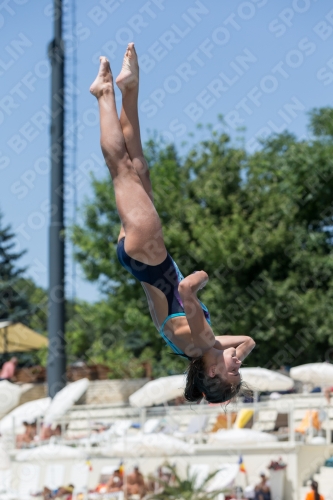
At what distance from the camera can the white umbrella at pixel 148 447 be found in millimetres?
13469

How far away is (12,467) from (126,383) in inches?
329

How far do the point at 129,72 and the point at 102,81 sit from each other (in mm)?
215

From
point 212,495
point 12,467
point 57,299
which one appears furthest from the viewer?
point 57,299

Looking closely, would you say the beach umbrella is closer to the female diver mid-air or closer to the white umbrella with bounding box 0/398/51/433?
the white umbrella with bounding box 0/398/51/433

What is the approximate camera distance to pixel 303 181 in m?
24.9

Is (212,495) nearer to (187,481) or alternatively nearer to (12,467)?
(187,481)

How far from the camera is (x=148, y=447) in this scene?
1359 cm

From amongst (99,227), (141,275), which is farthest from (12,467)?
(141,275)

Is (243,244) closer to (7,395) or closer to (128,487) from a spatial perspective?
(7,395)

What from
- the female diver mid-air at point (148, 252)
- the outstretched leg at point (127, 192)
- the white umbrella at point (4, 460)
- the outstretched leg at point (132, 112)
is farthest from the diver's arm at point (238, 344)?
the white umbrella at point (4, 460)

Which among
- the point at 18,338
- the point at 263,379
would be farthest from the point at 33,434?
the point at 18,338

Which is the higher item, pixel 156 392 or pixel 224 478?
pixel 156 392

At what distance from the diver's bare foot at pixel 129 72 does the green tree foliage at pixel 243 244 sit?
16.9 m

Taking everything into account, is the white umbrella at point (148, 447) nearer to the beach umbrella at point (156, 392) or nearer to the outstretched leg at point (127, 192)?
the beach umbrella at point (156, 392)
